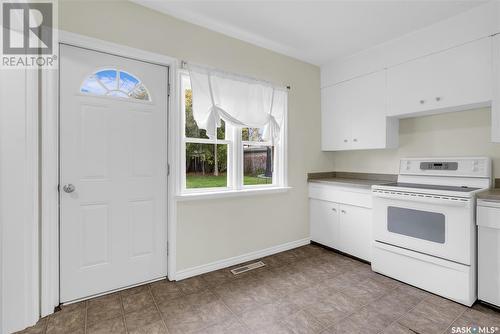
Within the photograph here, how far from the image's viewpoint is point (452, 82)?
2434mm

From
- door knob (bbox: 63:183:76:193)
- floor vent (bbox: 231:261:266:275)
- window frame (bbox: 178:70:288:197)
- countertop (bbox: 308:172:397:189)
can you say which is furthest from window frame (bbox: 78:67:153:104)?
countertop (bbox: 308:172:397:189)

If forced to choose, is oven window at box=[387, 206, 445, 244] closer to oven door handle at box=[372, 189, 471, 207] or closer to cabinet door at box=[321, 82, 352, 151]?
oven door handle at box=[372, 189, 471, 207]

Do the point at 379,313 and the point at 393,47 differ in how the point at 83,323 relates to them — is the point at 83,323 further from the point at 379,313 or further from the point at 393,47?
the point at 393,47

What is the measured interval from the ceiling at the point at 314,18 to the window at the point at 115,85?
697 mm

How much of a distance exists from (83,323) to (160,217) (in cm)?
98

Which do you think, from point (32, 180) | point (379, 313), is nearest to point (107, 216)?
point (32, 180)

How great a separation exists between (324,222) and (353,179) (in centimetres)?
75

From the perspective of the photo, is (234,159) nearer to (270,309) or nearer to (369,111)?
(270,309)

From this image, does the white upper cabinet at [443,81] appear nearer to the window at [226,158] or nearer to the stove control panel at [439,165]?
the stove control panel at [439,165]

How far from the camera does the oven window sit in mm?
2233

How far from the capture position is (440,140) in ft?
9.23

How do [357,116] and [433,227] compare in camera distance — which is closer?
[433,227]

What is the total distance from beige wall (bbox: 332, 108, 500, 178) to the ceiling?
1.02 meters

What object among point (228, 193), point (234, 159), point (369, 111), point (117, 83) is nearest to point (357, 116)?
point (369, 111)
